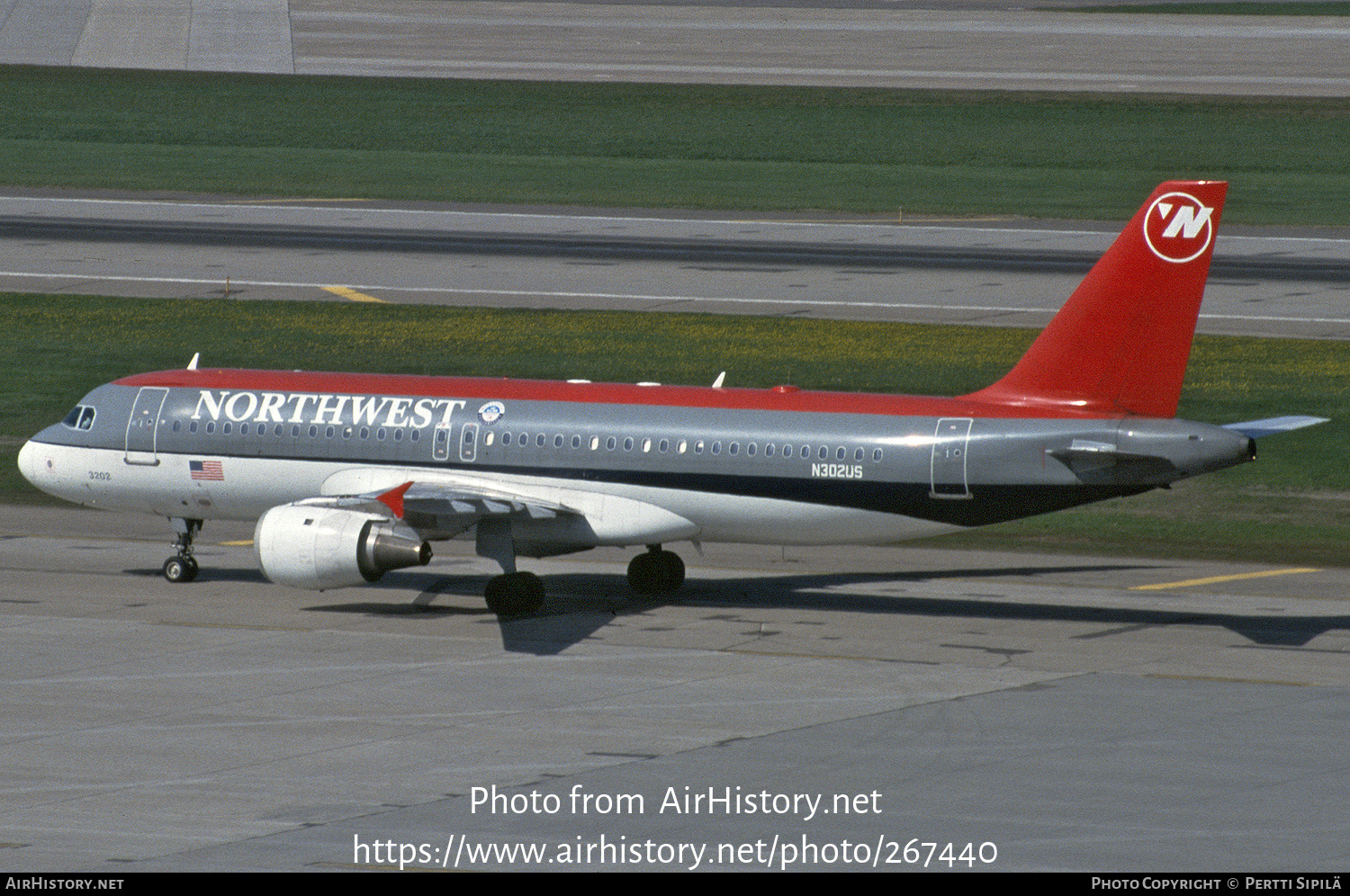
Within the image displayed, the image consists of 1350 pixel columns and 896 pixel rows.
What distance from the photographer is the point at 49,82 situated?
13662 centimetres

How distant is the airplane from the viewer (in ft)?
129

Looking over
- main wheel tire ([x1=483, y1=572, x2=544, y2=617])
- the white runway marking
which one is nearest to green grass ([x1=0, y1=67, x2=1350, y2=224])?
the white runway marking

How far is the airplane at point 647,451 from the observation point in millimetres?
39469

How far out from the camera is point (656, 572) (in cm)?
4506

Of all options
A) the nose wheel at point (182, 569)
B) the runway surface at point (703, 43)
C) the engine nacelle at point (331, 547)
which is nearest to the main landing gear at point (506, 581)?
the engine nacelle at point (331, 547)

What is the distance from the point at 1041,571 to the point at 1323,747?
16533 millimetres

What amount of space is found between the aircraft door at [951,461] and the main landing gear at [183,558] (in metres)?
16.5

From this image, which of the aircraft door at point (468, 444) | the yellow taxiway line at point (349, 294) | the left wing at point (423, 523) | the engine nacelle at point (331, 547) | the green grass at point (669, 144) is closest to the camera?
the engine nacelle at point (331, 547)

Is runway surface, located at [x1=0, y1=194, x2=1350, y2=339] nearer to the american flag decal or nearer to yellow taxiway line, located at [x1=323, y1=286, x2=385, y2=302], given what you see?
yellow taxiway line, located at [x1=323, y1=286, x2=385, y2=302]

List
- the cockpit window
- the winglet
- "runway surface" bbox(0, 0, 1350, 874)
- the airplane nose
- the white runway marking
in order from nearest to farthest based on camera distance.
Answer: "runway surface" bbox(0, 0, 1350, 874) → the winglet → the cockpit window → the airplane nose → the white runway marking

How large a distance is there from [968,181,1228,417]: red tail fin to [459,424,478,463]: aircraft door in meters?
11.9

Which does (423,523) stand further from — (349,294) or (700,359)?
(349,294)

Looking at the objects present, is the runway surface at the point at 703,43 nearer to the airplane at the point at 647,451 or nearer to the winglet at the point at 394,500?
the airplane at the point at 647,451

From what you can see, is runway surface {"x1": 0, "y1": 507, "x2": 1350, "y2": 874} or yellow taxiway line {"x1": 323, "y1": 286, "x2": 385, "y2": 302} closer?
runway surface {"x1": 0, "y1": 507, "x2": 1350, "y2": 874}
